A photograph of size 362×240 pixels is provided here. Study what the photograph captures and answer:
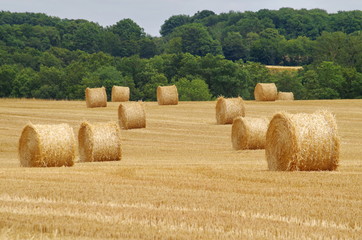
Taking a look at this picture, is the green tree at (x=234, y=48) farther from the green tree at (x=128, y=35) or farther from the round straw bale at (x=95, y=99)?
the round straw bale at (x=95, y=99)

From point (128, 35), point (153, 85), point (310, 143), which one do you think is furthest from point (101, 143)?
point (128, 35)

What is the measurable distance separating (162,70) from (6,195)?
247 feet

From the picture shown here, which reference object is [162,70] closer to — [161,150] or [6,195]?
[161,150]

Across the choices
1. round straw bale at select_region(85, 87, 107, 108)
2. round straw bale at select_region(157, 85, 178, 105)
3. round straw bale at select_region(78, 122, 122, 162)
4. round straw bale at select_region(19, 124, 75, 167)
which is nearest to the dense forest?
round straw bale at select_region(157, 85, 178, 105)

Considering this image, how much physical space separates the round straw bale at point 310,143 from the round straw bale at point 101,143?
22.9ft

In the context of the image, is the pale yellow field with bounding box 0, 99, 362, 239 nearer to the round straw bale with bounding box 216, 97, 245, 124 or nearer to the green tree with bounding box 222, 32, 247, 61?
the round straw bale with bounding box 216, 97, 245, 124

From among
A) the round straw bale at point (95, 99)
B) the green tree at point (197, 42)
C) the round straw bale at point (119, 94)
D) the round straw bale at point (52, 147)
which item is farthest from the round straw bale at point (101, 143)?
the green tree at point (197, 42)

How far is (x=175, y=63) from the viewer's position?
285ft

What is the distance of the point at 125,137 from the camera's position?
30000 mm

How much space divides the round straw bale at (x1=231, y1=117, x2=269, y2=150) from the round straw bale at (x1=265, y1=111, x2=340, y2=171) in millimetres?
8548

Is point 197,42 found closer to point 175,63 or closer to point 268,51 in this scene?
point 268,51

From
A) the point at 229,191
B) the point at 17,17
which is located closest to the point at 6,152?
the point at 229,191

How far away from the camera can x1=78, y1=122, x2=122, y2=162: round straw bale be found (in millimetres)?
20219

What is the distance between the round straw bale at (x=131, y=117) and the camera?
1277 inches
